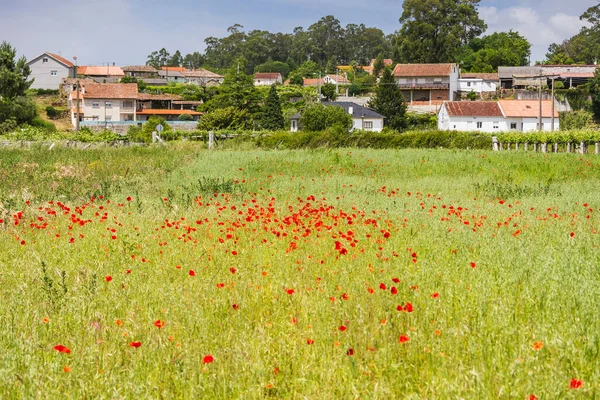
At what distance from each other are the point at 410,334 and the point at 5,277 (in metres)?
4.06

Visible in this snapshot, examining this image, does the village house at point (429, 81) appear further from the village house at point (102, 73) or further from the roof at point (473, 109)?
the village house at point (102, 73)

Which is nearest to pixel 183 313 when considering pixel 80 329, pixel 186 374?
pixel 80 329

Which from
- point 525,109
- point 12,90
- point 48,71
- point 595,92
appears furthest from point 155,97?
point 595,92

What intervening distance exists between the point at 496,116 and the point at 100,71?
73.3m

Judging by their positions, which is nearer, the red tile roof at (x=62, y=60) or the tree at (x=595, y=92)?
the tree at (x=595, y=92)

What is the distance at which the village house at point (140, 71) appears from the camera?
11381 centimetres

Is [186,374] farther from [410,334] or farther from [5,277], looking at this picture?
[5,277]

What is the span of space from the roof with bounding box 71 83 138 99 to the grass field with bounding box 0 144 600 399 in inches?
2604

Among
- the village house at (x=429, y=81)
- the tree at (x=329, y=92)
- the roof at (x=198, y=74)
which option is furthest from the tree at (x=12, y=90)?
the roof at (x=198, y=74)

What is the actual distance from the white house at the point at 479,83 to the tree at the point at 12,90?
5573cm

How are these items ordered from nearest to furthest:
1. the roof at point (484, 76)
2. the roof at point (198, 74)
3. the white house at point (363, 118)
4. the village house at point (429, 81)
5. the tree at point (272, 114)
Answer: the tree at point (272, 114), the white house at point (363, 118), the village house at point (429, 81), the roof at point (484, 76), the roof at point (198, 74)

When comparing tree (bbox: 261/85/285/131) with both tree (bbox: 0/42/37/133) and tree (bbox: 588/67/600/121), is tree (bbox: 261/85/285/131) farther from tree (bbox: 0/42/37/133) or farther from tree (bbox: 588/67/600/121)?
tree (bbox: 588/67/600/121)

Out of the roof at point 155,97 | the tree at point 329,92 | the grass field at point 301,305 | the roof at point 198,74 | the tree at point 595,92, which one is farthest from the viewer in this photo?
the roof at point 198,74

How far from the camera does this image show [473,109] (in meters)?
63.0
